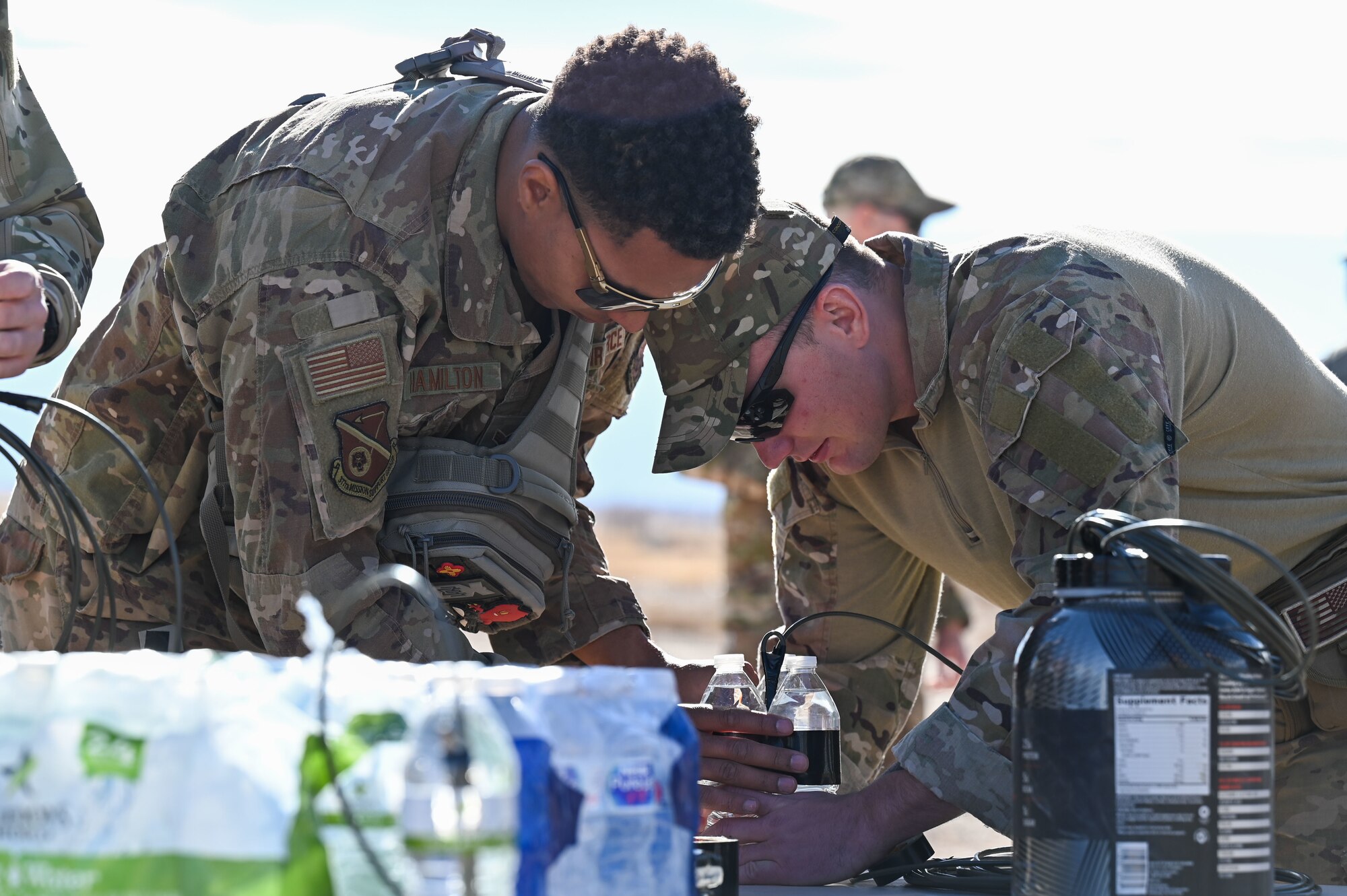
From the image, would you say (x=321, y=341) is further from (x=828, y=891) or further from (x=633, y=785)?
(x=633, y=785)

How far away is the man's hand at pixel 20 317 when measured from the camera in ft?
7.01

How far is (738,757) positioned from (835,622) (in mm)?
984

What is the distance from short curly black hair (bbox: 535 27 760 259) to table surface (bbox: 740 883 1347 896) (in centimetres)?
116

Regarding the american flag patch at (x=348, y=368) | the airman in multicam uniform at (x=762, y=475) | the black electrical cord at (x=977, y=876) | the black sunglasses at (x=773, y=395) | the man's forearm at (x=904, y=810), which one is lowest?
the black electrical cord at (x=977, y=876)

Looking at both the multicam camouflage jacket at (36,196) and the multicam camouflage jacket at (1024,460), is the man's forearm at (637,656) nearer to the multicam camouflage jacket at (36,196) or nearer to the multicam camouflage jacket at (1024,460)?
the multicam camouflage jacket at (1024,460)

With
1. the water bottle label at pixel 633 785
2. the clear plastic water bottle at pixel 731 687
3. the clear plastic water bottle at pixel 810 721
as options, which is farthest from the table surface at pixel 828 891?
the water bottle label at pixel 633 785

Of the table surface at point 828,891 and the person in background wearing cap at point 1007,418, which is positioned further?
the person in background wearing cap at point 1007,418

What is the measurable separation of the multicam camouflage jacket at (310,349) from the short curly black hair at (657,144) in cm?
21

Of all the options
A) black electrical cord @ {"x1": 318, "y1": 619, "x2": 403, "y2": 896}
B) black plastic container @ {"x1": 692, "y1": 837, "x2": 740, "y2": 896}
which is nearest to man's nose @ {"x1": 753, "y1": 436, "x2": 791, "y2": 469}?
black plastic container @ {"x1": 692, "y1": 837, "x2": 740, "y2": 896}

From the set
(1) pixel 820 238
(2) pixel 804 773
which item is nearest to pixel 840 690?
(2) pixel 804 773

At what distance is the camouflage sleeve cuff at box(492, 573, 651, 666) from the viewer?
3.11m

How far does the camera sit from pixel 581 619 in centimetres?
312

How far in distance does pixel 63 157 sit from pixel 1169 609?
2.48 meters

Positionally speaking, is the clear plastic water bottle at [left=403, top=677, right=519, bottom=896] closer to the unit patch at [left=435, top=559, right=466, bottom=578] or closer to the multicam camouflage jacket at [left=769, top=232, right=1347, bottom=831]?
the multicam camouflage jacket at [left=769, top=232, right=1347, bottom=831]
